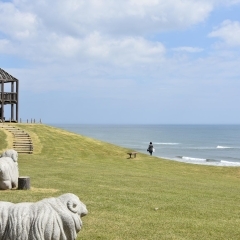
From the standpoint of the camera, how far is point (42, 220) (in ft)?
22.9

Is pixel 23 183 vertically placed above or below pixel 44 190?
above

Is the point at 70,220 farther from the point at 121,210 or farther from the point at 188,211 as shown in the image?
the point at 188,211

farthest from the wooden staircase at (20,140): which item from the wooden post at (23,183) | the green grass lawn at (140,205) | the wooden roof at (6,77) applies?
the wooden post at (23,183)

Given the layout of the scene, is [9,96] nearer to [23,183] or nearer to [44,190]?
[23,183]

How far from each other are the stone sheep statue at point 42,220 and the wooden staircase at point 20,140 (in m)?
29.3

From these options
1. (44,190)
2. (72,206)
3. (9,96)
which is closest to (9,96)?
(9,96)

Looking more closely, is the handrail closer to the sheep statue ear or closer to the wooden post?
the wooden post

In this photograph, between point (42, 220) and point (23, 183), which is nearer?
point (42, 220)

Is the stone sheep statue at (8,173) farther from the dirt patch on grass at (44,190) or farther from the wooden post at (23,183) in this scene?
the dirt patch on grass at (44,190)

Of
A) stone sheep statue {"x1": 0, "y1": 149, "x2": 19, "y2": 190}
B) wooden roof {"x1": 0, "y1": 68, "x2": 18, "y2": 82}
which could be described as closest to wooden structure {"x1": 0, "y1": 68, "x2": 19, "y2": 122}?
wooden roof {"x1": 0, "y1": 68, "x2": 18, "y2": 82}

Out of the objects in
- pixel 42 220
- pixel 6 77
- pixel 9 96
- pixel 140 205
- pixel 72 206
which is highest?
pixel 6 77

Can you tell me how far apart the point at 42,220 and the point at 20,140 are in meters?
32.7

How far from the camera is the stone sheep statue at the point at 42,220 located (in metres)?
6.94

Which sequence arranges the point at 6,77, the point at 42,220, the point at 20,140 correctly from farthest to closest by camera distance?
the point at 6,77 < the point at 20,140 < the point at 42,220
